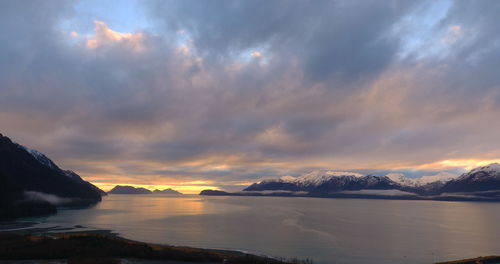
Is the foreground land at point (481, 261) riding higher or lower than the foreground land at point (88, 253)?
lower

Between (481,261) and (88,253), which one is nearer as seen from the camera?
(88,253)

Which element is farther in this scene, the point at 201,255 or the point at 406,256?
the point at 406,256

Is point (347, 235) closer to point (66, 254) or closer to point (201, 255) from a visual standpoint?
point (201, 255)

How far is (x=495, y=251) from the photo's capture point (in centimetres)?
10756

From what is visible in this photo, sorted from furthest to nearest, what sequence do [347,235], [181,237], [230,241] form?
1. [347,235]
2. [181,237]
3. [230,241]

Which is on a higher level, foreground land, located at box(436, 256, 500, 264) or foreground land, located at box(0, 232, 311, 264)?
foreground land, located at box(0, 232, 311, 264)

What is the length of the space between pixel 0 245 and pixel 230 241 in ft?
204

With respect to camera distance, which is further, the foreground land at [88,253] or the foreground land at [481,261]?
the foreground land at [481,261]

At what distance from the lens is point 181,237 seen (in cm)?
12262

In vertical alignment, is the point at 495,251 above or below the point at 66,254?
below

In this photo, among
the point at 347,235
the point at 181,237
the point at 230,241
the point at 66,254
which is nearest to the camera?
the point at 66,254

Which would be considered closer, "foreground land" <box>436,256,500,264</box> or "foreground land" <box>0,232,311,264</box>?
"foreground land" <box>0,232,311,264</box>

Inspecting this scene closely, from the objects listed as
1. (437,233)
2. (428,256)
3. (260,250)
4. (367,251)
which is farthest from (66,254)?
(437,233)

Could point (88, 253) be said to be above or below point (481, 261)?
above
